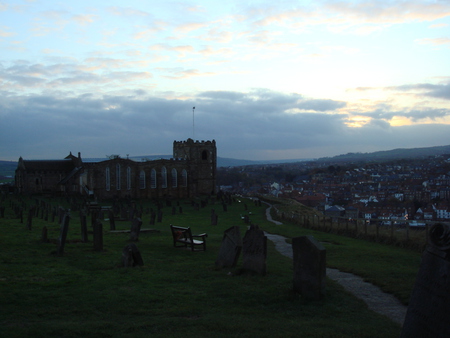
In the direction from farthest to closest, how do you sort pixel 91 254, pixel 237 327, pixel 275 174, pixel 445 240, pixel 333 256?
pixel 275 174 → pixel 333 256 → pixel 91 254 → pixel 237 327 → pixel 445 240

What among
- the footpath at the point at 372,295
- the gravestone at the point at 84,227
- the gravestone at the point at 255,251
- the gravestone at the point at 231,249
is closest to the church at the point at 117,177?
the gravestone at the point at 84,227

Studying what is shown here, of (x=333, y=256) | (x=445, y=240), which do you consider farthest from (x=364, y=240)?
(x=445, y=240)

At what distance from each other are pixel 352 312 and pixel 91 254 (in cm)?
857

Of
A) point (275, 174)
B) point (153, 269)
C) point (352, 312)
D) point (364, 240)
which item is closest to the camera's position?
point (352, 312)

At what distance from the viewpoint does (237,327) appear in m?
6.64

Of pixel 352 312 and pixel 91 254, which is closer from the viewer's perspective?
pixel 352 312

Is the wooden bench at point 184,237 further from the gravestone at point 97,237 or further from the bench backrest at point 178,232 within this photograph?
the gravestone at point 97,237

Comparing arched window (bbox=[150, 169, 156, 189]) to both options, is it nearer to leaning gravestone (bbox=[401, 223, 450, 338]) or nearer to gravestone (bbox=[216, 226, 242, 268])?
gravestone (bbox=[216, 226, 242, 268])

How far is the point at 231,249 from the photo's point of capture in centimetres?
1139

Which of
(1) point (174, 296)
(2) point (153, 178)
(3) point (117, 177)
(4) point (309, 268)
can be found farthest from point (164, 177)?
(4) point (309, 268)

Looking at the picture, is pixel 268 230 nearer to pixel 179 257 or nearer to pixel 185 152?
pixel 179 257

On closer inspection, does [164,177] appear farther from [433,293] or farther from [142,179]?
[433,293]

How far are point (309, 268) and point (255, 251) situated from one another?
232 centimetres

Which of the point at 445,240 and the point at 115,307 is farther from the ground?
the point at 445,240
